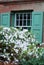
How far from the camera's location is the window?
12.6m

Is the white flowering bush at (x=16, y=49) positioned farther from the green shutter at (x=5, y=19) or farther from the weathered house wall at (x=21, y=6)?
the green shutter at (x=5, y=19)

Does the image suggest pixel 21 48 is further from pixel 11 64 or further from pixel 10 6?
pixel 10 6

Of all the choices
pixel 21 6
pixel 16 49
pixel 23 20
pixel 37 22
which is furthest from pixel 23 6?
pixel 16 49

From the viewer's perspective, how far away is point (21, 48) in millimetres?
4633

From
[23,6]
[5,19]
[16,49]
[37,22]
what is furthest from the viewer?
[5,19]

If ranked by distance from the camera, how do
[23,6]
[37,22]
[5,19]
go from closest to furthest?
[37,22] → [23,6] → [5,19]

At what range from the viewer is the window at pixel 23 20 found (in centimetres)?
1262

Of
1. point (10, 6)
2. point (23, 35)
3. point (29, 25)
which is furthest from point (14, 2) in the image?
point (23, 35)

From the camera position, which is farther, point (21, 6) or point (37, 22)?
point (21, 6)

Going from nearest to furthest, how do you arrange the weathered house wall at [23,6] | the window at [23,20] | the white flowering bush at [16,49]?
1. the white flowering bush at [16,49]
2. the weathered house wall at [23,6]
3. the window at [23,20]

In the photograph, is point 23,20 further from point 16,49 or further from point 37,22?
point 16,49

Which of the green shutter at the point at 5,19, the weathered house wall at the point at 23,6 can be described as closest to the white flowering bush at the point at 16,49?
the weathered house wall at the point at 23,6

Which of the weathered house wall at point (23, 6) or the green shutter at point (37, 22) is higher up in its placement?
the weathered house wall at point (23, 6)

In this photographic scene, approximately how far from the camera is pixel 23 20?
42.1 feet
